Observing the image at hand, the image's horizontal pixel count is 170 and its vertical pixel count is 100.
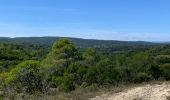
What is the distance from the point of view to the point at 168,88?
451 inches

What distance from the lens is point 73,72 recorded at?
26312 millimetres

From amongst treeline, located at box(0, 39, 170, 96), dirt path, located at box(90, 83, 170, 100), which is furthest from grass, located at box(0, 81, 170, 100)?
treeline, located at box(0, 39, 170, 96)

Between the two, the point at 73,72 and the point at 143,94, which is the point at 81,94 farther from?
the point at 73,72

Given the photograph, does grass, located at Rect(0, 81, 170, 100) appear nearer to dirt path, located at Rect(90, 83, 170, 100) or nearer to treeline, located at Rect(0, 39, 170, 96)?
dirt path, located at Rect(90, 83, 170, 100)

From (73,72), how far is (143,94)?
614 inches

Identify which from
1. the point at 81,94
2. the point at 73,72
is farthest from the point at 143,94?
the point at 73,72

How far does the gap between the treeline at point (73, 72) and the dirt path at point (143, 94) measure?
1933 millimetres

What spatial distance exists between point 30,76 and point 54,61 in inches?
845

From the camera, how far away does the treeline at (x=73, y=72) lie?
14.3m

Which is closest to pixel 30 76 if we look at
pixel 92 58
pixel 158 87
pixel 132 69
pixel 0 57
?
pixel 158 87

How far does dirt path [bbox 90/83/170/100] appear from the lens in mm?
10602

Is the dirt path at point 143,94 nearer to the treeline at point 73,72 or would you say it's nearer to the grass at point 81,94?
the grass at point 81,94

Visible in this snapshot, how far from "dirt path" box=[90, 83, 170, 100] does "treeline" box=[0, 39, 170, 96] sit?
1.93 meters

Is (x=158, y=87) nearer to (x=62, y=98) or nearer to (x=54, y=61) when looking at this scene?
(x=62, y=98)
